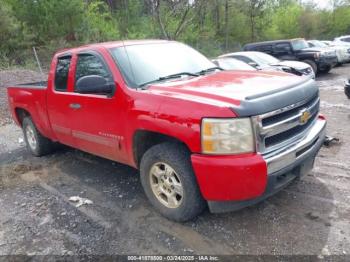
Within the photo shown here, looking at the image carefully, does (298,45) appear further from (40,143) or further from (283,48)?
(40,143)

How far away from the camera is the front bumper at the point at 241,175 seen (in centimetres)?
293

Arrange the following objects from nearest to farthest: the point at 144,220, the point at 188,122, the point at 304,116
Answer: the point at 188,122 < the point at 304,116 < the point at 144,220

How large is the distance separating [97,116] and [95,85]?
492 mm

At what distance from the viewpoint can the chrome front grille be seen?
3.00 m

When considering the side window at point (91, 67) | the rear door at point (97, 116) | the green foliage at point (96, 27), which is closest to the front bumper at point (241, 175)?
the rear door at point (97, 116)

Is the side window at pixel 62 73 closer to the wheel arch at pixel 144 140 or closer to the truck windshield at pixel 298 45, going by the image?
the wheel arch at pixel 144 140

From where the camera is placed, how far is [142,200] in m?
4.18

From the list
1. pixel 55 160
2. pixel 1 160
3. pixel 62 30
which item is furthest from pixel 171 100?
pixel 62 30

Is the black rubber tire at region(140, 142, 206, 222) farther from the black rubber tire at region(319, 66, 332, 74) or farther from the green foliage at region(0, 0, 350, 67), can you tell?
the green foliage at region(0, 0, 350, 67)

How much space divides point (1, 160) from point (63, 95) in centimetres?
250

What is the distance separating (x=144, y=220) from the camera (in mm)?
3744

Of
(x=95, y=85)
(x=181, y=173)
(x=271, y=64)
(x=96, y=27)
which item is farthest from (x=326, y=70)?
(x=181, y=173)

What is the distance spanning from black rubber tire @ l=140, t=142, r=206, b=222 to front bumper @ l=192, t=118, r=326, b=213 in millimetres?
164

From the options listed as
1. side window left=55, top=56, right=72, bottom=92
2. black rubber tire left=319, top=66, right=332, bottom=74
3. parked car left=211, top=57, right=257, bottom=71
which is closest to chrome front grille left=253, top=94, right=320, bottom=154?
side window left=55, top=56, right=72, bottom=92
